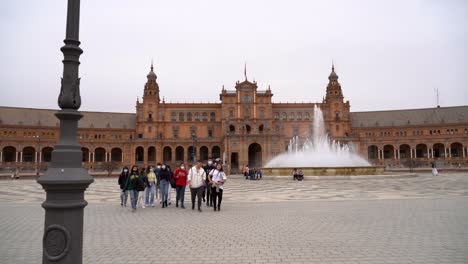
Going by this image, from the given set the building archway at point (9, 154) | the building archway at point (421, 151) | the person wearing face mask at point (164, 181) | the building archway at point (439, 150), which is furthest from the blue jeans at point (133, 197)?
the building archway at point (439, 150)

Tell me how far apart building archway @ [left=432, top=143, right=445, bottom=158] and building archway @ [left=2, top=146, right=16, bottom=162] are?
98.2 meters

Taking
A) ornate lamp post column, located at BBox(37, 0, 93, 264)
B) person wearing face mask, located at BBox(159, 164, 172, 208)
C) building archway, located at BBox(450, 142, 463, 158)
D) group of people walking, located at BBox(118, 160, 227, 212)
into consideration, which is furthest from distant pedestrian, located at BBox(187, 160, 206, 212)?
building archway, located at BBox(450, 142, 463, 158)

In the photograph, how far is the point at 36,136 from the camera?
79312 millimetres

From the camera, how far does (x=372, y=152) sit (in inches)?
3531

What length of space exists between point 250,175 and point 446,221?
30515 mm

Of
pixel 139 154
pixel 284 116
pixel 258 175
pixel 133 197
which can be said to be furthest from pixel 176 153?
pixel 133 197

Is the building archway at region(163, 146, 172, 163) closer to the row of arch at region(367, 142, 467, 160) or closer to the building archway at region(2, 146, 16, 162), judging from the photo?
the building archway at region(2, 146, 16, 162)

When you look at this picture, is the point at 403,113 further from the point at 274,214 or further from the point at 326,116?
the point at 274,214

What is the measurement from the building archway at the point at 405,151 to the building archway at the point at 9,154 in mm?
92404

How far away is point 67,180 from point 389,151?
9574cm

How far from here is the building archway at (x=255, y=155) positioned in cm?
7881

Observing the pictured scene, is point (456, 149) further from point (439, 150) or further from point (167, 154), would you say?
point (167, 154)

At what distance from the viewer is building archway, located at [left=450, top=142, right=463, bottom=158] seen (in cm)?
8281

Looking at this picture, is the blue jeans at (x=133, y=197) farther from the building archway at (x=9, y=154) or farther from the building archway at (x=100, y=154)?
the building archway at (x=9, y=154)
